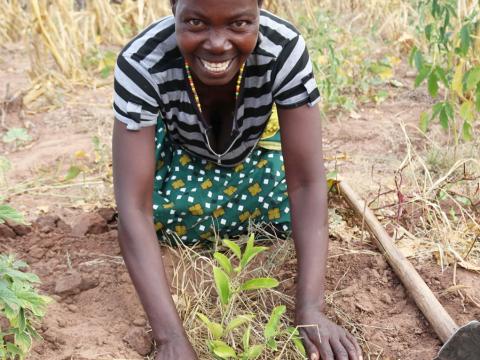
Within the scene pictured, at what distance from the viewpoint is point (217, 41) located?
74.0 inches

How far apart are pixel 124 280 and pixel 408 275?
0.88m

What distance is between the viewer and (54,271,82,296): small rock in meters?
2.28

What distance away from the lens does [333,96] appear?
4.02 m

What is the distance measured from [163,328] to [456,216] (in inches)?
50.1

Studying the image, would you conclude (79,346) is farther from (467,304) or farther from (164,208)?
(467,304)

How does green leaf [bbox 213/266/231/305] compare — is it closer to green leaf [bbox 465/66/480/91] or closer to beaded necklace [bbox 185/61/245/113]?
beaded necklace [bbox 185/61/245/113]

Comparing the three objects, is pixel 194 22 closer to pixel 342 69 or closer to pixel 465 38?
pixel 465 38

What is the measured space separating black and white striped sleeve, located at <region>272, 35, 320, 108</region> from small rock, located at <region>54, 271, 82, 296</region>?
32.4 inches

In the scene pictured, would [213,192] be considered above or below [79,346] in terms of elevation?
above

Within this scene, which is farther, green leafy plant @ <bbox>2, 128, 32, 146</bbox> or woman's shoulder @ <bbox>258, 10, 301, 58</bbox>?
green leafy plant @ <bbox>2, 128, 32, 146</bbox>

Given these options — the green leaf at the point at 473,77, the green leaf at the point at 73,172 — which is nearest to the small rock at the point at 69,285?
the green leaf at the point at 73,172

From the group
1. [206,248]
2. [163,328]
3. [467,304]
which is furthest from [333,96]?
[163,328]

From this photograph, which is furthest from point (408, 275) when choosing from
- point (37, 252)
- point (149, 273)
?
point (37, 252)

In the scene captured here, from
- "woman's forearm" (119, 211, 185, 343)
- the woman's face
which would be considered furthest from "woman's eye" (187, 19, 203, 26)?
"woman's forearm" (119, 211, 185, 343)
